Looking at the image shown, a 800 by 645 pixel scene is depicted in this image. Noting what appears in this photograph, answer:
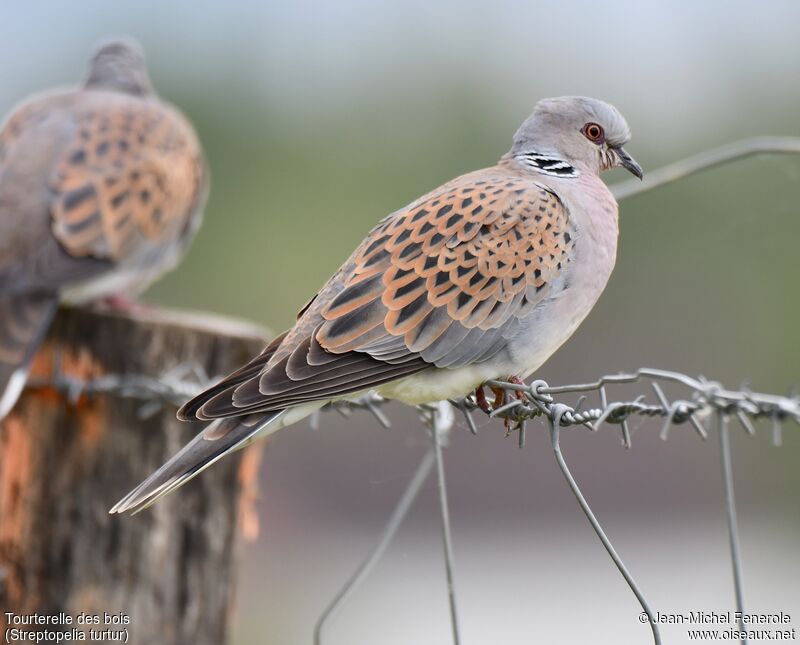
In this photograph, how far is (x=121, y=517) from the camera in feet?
10.8

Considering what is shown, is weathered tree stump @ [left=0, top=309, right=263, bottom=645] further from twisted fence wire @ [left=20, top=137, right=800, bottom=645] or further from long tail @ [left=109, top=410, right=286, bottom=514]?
long tail @ [left=109, top=410, right=286, bottom=514]

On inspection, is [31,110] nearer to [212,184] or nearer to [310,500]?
[310,500]

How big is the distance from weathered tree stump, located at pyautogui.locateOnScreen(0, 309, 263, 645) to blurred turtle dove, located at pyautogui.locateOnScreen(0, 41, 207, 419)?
0.35 metres

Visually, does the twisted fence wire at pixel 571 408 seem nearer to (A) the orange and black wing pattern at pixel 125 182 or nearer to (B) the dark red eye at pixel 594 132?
(B) the dark red eye at pixel 594 132

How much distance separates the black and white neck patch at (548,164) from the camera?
3296 mm

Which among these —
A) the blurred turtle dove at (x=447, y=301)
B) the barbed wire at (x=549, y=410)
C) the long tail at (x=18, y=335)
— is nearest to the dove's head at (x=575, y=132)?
the blurred turtle dove at (x=447, y=301)

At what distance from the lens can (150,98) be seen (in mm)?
5801

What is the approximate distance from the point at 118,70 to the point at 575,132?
10.1ft

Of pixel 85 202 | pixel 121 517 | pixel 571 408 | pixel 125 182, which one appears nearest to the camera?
pixel 571 408

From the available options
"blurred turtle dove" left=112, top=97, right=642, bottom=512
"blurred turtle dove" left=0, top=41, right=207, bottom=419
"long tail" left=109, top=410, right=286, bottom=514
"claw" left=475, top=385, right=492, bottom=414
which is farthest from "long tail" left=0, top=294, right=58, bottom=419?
"claw" left=475, top=385, right=492, bottom=414

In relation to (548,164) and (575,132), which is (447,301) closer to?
(548,164)

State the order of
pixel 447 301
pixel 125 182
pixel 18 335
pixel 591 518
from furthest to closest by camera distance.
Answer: pixel 125 182, pixel 18 335, pixel 447 301, pixel 591 518

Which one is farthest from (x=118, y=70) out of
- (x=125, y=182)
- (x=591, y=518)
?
(x=591, y=518)

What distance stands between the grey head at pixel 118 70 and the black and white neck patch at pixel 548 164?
2.91 meters
